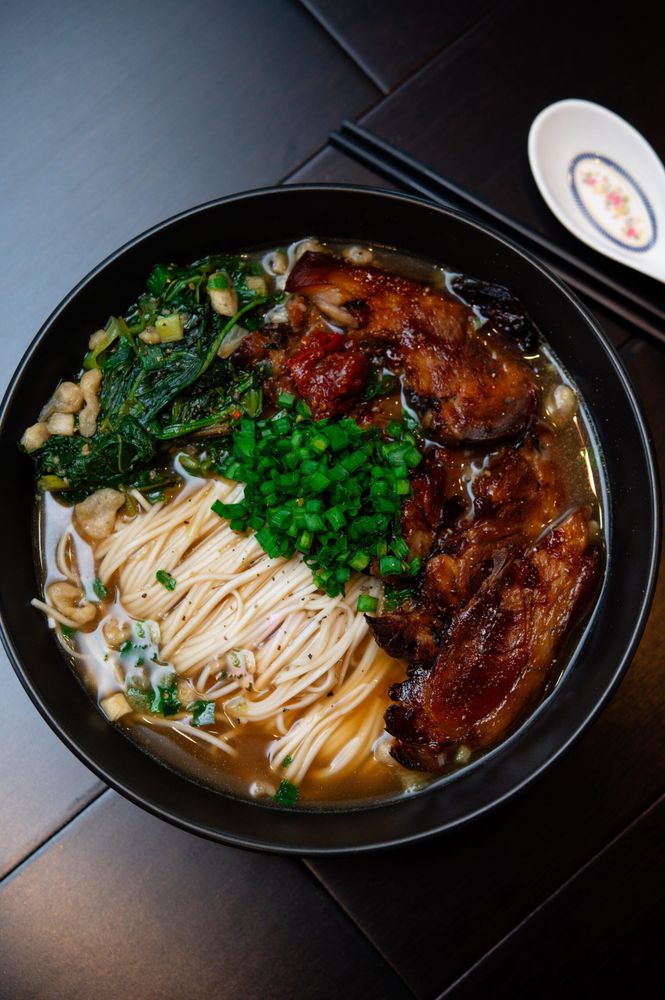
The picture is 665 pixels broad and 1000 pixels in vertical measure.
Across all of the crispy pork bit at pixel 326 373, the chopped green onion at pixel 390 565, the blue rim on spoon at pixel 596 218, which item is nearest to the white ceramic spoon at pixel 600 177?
the blue rim on spoon at pixel 596 218

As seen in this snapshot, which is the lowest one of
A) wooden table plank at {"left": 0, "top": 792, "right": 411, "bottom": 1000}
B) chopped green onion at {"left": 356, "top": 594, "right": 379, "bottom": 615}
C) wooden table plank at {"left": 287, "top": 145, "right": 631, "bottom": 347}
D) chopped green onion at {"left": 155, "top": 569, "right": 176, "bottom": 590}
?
wooden table plank at {"left": 0, "top": 792, "right": 411, "bottom": 1000}

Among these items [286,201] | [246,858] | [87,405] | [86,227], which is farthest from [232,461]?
[246,858]

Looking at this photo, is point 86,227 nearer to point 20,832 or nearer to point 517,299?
point 517,299

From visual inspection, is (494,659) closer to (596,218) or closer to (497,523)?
(497,523)

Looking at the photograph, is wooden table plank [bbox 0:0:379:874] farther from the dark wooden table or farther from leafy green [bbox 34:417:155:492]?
leafy green [bbox 34:417:155:492]

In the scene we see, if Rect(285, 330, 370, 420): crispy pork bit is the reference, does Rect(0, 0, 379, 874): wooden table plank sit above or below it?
above

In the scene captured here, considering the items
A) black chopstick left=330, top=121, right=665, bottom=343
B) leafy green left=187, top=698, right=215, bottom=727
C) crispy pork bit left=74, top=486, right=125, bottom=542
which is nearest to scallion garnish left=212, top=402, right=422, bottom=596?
crispy pork bit left=74, top=486, right=125, bottom=542

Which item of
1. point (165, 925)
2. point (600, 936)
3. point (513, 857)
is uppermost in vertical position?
point (165, 925)

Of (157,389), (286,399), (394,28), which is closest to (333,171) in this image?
(394,28)
